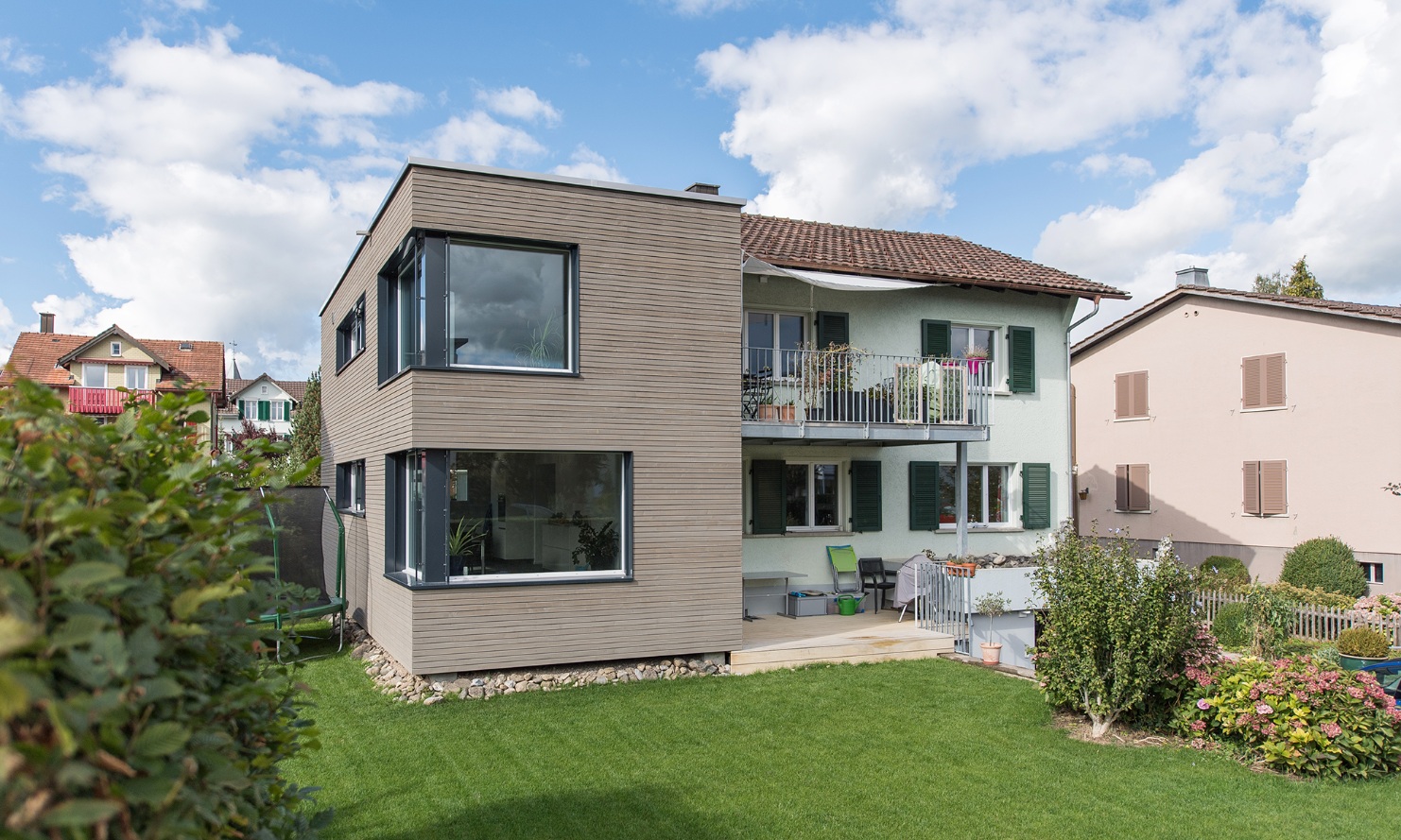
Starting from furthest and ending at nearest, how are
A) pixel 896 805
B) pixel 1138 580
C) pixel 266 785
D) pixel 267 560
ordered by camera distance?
pixel 1138 580 → pixel 896 805 → pixel 266 785 → pixel 267 560

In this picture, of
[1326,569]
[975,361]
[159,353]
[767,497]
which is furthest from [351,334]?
[159,353]

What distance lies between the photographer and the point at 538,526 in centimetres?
1082

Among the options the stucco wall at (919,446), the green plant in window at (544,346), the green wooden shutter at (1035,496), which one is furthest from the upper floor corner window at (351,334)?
the green wooden shutter at (1035,496)

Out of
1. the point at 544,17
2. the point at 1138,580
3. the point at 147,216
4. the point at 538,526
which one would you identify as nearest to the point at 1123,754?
the point at 1138,580

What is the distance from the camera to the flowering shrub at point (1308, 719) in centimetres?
752

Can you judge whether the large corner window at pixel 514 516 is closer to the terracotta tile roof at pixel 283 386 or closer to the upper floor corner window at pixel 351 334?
the upper floor corner window at pixel 351 334

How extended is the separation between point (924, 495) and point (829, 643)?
491cm

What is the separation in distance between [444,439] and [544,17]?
6.14 m

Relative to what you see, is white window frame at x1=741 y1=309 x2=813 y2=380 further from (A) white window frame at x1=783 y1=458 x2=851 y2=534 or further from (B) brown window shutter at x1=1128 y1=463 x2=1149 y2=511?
(B) brown window shutter at x1=1128 y1=463 x2=1149 y2=511

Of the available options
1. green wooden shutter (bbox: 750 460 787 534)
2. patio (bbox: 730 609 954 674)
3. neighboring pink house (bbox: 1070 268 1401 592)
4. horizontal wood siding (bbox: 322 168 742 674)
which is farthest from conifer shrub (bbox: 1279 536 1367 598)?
horizontal wood siding (bbox: 322 168 742 674)

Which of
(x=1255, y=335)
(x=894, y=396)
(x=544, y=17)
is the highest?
(x=544, y=17)

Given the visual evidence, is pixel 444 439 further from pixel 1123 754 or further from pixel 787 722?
pixel 1123 754

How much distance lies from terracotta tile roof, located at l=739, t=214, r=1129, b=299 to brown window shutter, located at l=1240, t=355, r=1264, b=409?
799 centimetres

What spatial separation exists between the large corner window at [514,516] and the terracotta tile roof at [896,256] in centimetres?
542
